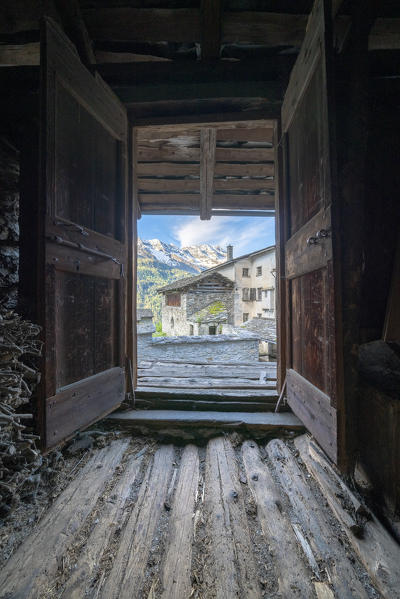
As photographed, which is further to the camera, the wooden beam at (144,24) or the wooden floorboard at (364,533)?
the wooden beam at (144,24)

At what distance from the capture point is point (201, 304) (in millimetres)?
18969

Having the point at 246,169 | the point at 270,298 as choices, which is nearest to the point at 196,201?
the point at 246,169

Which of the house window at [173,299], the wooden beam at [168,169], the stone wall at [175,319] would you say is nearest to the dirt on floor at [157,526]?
the wooden beam at [168,169]

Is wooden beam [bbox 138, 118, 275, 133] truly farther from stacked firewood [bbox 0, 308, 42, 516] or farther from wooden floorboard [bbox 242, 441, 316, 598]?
wooden floorboard [bbox 242, 441, 316, 598]

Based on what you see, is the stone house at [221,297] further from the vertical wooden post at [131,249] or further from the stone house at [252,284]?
the vertical wooden post at [131,249]

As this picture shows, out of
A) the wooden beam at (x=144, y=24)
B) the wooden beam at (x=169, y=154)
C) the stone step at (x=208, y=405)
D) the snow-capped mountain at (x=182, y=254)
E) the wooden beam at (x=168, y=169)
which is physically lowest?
the stone step at (x=208, y=405)

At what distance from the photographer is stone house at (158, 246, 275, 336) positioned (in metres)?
18.5

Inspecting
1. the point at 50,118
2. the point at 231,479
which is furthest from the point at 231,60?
the point at 231,479

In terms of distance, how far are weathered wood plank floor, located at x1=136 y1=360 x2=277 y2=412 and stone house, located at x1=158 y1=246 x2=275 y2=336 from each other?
41.8 ft

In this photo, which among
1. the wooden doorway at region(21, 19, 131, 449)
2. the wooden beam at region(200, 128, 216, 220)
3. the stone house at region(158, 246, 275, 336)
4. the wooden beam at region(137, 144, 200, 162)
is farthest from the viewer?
the stone house at region(158, 246, 275, 336)

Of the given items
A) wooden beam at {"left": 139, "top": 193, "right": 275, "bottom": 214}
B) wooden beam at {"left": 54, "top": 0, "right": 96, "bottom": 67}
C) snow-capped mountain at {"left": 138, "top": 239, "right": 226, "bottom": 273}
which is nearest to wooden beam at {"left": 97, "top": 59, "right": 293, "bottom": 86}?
wooden beam at {"left": 54, "top": 0, "right": 96, "bottom": 67}

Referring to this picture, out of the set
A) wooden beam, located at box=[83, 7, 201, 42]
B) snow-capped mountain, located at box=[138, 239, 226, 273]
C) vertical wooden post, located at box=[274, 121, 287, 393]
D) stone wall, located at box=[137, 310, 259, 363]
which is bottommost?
stone wall, located at box=[137, 310, 259, 363]

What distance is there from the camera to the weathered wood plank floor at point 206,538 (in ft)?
3.55

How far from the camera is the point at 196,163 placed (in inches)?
148
